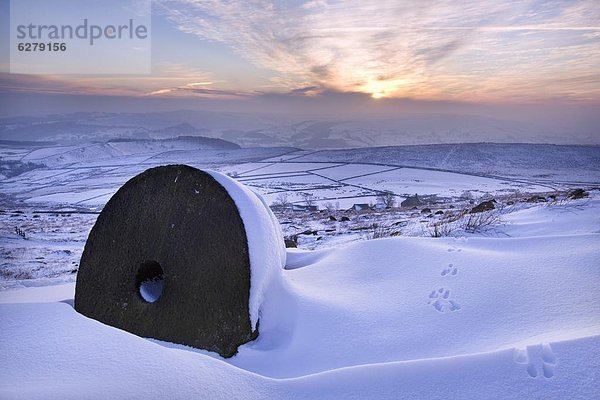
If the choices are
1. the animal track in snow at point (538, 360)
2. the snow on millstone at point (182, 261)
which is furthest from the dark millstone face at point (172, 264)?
the animal track in snow at point (538, 360)

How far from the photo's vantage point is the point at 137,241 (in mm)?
3904

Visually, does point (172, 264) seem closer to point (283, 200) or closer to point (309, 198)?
point (283, 200)

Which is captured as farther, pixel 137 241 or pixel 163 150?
pixel 163 150

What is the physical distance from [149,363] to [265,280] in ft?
5.15

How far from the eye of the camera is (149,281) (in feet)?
13.2

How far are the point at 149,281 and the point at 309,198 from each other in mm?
27374

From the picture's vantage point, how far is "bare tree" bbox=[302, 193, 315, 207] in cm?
2852

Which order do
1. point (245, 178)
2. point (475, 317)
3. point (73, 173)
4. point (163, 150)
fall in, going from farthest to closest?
point (163, 150)
point (73, 173)
point (245, 178)
point (475, 317)

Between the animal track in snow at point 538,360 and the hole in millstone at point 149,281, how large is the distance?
10.1ft

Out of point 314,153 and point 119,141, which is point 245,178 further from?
point 119,141

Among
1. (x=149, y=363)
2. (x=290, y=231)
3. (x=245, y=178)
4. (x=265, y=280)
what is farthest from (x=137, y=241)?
(x=245, y=178)

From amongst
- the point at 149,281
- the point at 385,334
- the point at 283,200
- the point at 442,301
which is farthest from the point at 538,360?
the point at 283,200

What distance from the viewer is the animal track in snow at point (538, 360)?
203 centimetres

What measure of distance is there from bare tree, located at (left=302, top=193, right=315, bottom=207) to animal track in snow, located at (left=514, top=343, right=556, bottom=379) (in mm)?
24995
